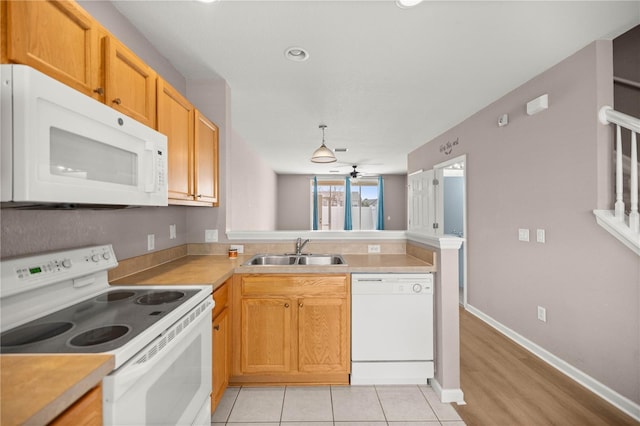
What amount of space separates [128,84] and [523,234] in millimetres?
3367

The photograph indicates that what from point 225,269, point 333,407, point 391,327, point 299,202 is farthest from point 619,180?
point 299,202

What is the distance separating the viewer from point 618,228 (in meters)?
1.88

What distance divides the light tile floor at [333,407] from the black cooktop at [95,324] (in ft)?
3.16

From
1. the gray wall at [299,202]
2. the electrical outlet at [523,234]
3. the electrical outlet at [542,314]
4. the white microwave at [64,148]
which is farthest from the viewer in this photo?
the gray wall at [299,202]

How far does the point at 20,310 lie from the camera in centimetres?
105

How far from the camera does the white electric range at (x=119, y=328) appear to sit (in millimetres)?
882

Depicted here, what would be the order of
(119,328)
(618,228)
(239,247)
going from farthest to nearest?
(239,247) < (618,228) < (119,328)

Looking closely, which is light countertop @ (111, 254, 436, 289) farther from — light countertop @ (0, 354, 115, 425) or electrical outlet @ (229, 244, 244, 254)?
light countertop @ (0, 354, 115, 425)

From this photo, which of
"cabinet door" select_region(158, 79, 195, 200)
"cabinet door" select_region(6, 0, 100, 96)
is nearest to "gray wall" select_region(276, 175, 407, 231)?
"cabinet door" select_region(158, 79, 195, 200)

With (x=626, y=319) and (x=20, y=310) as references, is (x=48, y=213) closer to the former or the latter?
(x=20, y=310)

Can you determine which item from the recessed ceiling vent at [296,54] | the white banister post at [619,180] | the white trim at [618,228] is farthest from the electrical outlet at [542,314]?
the recessed ceiling vent at [296,54]

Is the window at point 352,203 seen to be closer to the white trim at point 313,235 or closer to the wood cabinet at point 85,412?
the white trim at point 313,235

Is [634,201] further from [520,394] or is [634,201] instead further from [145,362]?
[145,362]

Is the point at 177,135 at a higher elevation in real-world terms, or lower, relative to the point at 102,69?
lower
